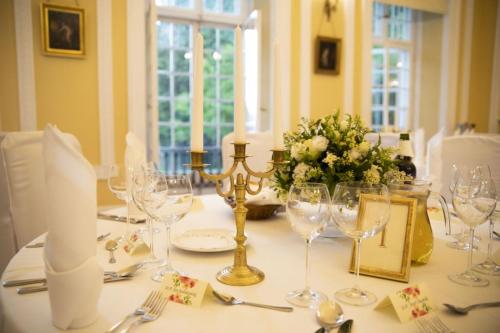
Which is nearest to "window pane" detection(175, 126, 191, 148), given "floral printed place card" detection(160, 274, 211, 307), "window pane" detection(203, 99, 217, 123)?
"window pane" detection(203, 99, 217, 123)

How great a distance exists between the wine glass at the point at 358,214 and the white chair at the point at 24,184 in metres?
1.21

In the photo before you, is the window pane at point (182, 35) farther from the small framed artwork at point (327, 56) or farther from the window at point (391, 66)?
the window at point (391, 66)

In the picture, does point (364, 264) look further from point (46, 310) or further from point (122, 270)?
point (46, 310)

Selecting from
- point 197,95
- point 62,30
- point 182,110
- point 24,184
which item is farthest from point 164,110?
point 197,95

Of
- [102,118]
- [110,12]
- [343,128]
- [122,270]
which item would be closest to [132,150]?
[122,270]

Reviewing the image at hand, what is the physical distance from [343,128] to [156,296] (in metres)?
0.74

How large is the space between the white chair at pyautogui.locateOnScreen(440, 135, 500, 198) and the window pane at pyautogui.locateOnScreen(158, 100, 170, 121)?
3625mm

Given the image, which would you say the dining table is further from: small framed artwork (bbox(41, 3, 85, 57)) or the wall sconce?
the wall sconce

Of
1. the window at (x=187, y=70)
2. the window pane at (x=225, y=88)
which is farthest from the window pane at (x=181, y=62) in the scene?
the window pane at (x=225, y=88)

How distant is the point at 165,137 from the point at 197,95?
4.46 meters

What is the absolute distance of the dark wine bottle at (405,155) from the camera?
1.33 meters

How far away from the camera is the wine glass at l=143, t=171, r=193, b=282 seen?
3.04 ft

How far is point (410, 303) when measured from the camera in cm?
75

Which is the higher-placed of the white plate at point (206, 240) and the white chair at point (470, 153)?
the white chair at point (470, 153)
